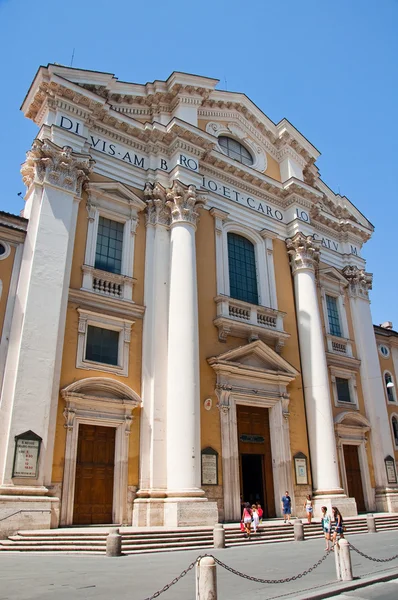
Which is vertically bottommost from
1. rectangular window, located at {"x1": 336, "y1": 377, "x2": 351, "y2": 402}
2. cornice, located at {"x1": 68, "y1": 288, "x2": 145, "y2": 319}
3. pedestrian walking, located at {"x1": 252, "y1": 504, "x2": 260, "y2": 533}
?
pedestrian walking, located at {"x1": 252, "y1": 504, "x2": 260, "y2": 533}

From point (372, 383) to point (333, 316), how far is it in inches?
153

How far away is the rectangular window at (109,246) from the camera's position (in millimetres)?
18375

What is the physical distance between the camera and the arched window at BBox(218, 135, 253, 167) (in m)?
24.4

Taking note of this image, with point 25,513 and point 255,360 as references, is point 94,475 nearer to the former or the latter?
point 25,513

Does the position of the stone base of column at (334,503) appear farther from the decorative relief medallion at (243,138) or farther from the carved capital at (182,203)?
the decorative relief medallion at (243,138)

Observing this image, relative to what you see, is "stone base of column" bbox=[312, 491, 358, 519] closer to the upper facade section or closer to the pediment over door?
the pediment over door

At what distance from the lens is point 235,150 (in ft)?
81.9

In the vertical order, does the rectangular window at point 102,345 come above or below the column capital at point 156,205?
below

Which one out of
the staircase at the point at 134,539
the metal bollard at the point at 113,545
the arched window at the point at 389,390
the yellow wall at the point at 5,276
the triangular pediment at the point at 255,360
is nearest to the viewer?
the metal bollard at the point at 113,545

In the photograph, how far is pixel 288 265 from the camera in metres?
24.1

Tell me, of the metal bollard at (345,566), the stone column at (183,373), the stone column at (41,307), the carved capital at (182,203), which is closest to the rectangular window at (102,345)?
the stone column at (41,307)

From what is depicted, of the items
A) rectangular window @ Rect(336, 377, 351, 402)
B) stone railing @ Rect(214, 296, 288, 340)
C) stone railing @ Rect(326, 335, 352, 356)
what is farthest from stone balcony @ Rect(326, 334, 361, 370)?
stone railing @ Rect(214, 296, 288, 340)

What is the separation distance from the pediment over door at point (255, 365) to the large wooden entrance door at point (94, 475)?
5.04 m

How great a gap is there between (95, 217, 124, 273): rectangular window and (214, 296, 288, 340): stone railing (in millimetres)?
4325
